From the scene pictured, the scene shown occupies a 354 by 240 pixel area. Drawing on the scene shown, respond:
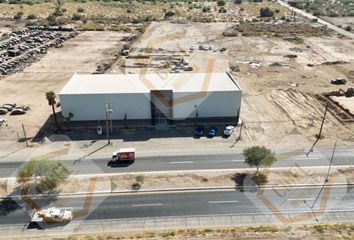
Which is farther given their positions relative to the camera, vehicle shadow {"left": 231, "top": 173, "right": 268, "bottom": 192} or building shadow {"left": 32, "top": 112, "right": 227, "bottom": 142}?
building shadow {"left": 32, "top": 112, "right": 227, "bottom": 142}

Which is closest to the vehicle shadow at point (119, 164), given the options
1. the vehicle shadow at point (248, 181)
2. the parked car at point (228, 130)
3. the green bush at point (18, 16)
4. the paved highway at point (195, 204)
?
the paved highway at point (195, 204)

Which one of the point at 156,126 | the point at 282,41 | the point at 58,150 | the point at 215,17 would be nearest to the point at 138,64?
the point at 156,126

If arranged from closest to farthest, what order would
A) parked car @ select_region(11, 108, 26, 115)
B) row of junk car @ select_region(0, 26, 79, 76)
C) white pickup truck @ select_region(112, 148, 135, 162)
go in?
white pickup truck @ select_region(112, 148, 135, 162) < parked car @ select_region(11, 108, 26, 115) < row of junk car @ select_region(0, 26, 79, 76)

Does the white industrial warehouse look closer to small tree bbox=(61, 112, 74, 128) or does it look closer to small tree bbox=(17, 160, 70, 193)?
small tree bbox=(61, 112, 74, 128)

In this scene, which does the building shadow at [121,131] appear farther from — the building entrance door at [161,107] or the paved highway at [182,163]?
the paved highway at [182,163]

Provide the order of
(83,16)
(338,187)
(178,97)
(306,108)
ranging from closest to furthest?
(338,187)
(178,97)
(306,108)
(83,16)

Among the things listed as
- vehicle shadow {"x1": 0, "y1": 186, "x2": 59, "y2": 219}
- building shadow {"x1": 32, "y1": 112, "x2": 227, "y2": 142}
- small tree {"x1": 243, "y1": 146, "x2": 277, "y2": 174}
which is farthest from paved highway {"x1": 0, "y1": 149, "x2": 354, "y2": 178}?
building shadow {"x1": 32, "y1": 112, "x2": 227, "y2": 142}

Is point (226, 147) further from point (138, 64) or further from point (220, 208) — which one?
point (138, 64)
